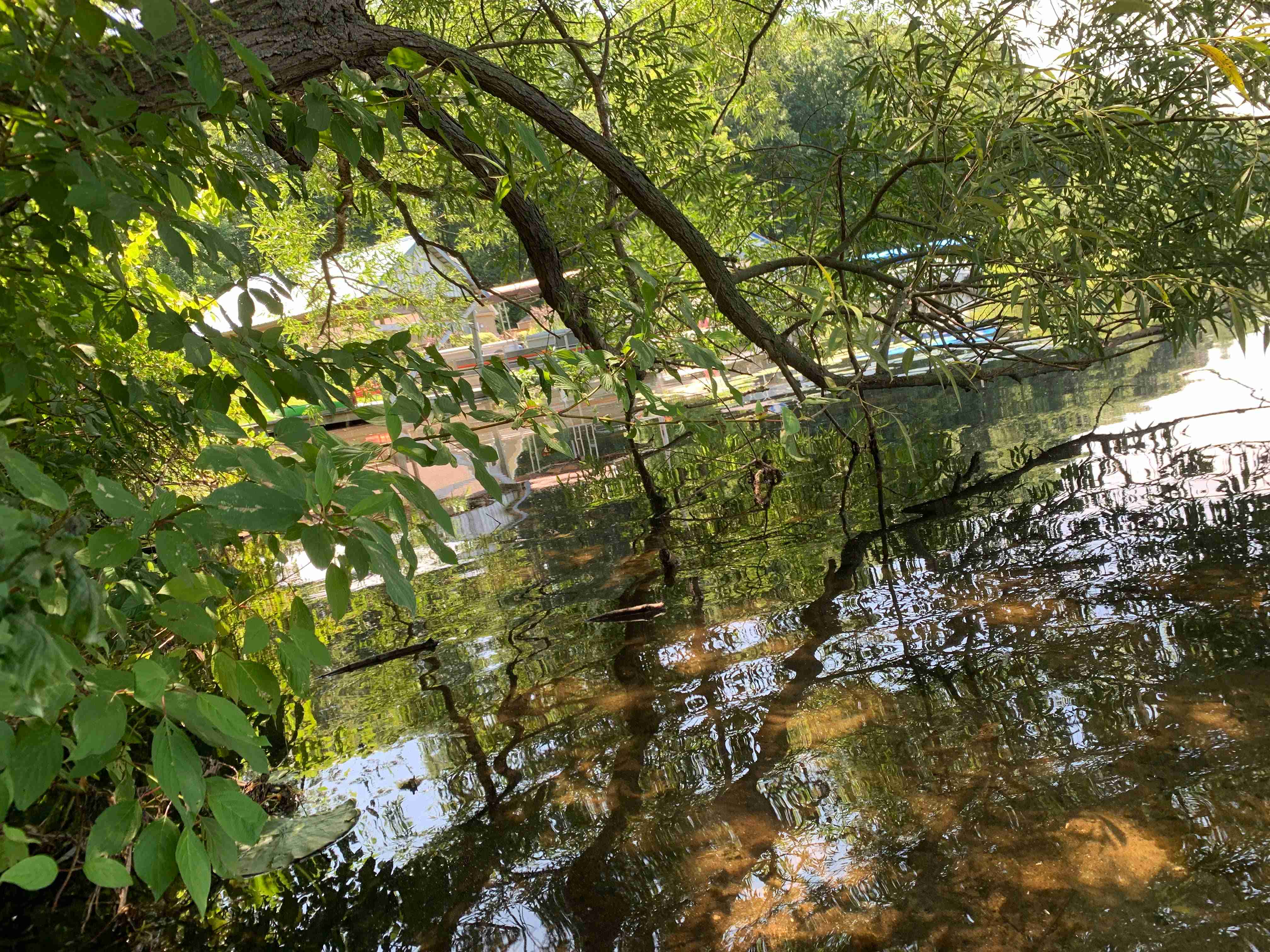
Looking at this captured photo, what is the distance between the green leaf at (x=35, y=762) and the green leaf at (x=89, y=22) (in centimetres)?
75

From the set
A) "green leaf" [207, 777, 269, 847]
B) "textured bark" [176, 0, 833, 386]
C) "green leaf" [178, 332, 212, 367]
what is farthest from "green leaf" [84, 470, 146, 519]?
"textured bark" [176, 0, 833, 386]

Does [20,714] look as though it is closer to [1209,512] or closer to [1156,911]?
[1156,911]

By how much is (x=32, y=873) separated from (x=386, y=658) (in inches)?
138

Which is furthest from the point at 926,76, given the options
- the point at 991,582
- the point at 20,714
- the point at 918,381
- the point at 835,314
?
the point at 20,714

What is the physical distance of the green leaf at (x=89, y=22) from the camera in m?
1.00

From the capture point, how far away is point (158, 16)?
0.92 metres

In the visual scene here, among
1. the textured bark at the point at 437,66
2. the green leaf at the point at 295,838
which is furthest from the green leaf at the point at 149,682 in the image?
the green leaf at the point at 295,838

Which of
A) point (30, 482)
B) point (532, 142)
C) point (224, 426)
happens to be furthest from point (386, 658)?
point (30, 482)

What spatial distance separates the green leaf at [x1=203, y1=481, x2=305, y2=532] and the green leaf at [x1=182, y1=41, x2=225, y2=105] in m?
Result: 0.57

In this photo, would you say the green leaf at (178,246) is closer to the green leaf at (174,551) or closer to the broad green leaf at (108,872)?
the green leaf at (174,551)

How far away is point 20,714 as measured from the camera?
0.65 metres

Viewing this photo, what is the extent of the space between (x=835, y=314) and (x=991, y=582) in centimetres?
222

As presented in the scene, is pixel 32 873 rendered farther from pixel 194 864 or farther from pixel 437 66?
pixel 437 66

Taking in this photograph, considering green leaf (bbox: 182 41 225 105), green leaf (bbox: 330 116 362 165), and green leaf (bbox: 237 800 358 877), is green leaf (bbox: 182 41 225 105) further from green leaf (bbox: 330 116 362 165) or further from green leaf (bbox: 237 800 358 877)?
green leaf (bbox: 237 800 358 877)
